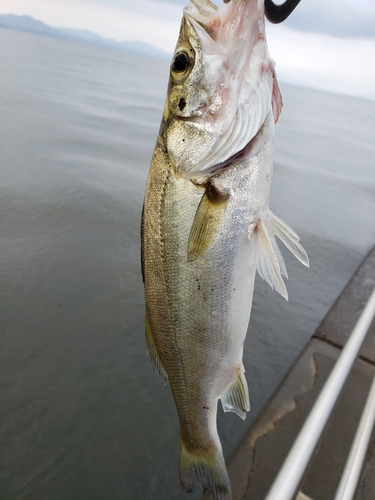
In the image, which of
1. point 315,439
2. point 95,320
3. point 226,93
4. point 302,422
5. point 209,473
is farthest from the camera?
point 95,320

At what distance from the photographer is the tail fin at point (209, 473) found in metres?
1.52

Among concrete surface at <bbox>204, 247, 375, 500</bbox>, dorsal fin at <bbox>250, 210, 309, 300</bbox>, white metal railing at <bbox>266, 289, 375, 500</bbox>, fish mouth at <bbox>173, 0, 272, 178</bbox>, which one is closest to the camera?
white metal railing at <bbox>266, 289, 375, 500</bbox>

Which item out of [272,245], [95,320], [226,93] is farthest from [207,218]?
[95,320]

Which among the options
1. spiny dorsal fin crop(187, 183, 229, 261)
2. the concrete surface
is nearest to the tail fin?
the concrete surface

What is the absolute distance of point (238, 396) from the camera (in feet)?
5.03

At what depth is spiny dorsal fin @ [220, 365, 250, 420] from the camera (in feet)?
4.99

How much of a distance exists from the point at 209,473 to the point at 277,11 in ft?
5.63

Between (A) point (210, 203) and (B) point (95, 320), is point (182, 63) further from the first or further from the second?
(B) point (95, 320)

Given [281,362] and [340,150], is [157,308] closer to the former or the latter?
[281,362]

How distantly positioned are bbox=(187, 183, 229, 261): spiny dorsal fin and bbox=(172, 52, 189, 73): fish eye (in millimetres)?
428

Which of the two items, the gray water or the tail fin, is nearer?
the tail fin

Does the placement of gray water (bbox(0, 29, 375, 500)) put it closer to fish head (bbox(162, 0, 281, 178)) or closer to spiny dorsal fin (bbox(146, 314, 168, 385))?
spiny dorsal fin (bbox(146, 314, 168, 385))

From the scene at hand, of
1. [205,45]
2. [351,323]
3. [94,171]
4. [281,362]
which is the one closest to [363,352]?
[351,323]

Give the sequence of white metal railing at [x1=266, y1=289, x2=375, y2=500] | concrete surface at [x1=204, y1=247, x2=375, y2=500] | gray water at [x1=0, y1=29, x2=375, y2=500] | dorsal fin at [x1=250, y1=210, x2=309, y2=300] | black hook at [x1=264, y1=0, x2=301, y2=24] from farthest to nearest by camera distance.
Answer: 1. gray water at [x1=0, y1=29, x2=375, y2=500]
2. concrete surface at [x1=204, y1=247, x2=375, y2=500]
3. dorsal fin at [x1=250, y1=210, x2=309, y2=300]
4. black hook at [x1=264, y1=0, x2=301, y2=24]
5. white metal railing at [x1=266, y1=289, x2=375, y2=500]
